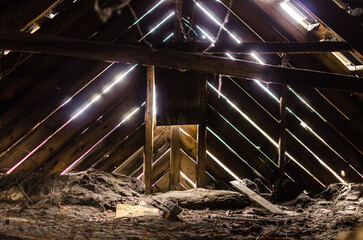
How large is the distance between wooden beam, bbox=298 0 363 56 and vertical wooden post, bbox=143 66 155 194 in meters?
3.07

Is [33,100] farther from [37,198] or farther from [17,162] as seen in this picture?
[37,198]

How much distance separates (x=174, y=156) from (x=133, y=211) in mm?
1933

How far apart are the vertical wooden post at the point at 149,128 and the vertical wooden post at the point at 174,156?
2.36 ft

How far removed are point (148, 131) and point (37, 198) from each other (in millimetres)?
2184

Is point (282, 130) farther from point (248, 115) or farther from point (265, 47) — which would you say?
point (265, 47)

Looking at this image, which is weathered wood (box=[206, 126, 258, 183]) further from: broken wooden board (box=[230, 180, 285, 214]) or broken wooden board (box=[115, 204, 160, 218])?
broken wooden board (box=[115, 204, 160, 218])

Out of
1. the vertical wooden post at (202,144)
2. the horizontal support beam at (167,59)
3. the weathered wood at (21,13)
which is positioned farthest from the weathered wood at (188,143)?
the weathered wood at (21,13)

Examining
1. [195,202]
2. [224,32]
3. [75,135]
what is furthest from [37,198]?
[224,32]

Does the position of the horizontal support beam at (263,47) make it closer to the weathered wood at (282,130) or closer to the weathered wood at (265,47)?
the weathered wood at (265,47)

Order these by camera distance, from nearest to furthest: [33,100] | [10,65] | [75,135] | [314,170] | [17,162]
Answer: [10,65]
[33,100]
[17,162]
[75,135]
[314,170]

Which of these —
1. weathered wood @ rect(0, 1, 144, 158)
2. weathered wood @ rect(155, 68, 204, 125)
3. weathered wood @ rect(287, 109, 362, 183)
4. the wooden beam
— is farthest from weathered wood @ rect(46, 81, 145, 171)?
the wooden beam

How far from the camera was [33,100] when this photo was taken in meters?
4.82

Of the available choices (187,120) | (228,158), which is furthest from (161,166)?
(187,120)

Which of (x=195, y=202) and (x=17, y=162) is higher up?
(x=17, y=162)
